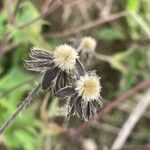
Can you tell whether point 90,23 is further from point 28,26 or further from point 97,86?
point 97,86

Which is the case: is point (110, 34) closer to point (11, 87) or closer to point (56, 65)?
point (11, 87)

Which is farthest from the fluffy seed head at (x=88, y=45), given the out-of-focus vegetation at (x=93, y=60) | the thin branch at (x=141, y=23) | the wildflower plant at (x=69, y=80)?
the thin branch at (x=141, y=23)

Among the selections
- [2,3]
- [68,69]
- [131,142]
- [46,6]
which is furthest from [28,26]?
[68,69]

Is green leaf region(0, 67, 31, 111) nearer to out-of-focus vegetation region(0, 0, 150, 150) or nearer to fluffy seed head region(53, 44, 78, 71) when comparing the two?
out-of-focus vegetation region(0, 0, 150, 150)

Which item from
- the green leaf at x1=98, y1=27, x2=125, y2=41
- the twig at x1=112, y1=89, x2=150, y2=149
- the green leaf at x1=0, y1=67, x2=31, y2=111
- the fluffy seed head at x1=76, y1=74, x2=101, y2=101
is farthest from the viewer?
the green leaf at x1=98, y1=27, x2=125, y2=41

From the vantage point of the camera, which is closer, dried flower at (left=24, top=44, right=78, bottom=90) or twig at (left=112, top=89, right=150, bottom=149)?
dried flower at (left=24, top=44, right=78, bottom=90)

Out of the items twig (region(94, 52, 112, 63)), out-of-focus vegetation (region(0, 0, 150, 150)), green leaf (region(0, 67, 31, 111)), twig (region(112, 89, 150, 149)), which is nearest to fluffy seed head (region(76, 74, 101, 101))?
green leaf (region(0, 67, 31, 111))

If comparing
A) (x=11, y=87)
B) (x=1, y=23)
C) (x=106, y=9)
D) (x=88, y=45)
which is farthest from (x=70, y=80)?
(x=106, y=9)

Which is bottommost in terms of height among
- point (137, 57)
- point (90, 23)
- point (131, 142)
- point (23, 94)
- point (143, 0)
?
point (131, 142)
